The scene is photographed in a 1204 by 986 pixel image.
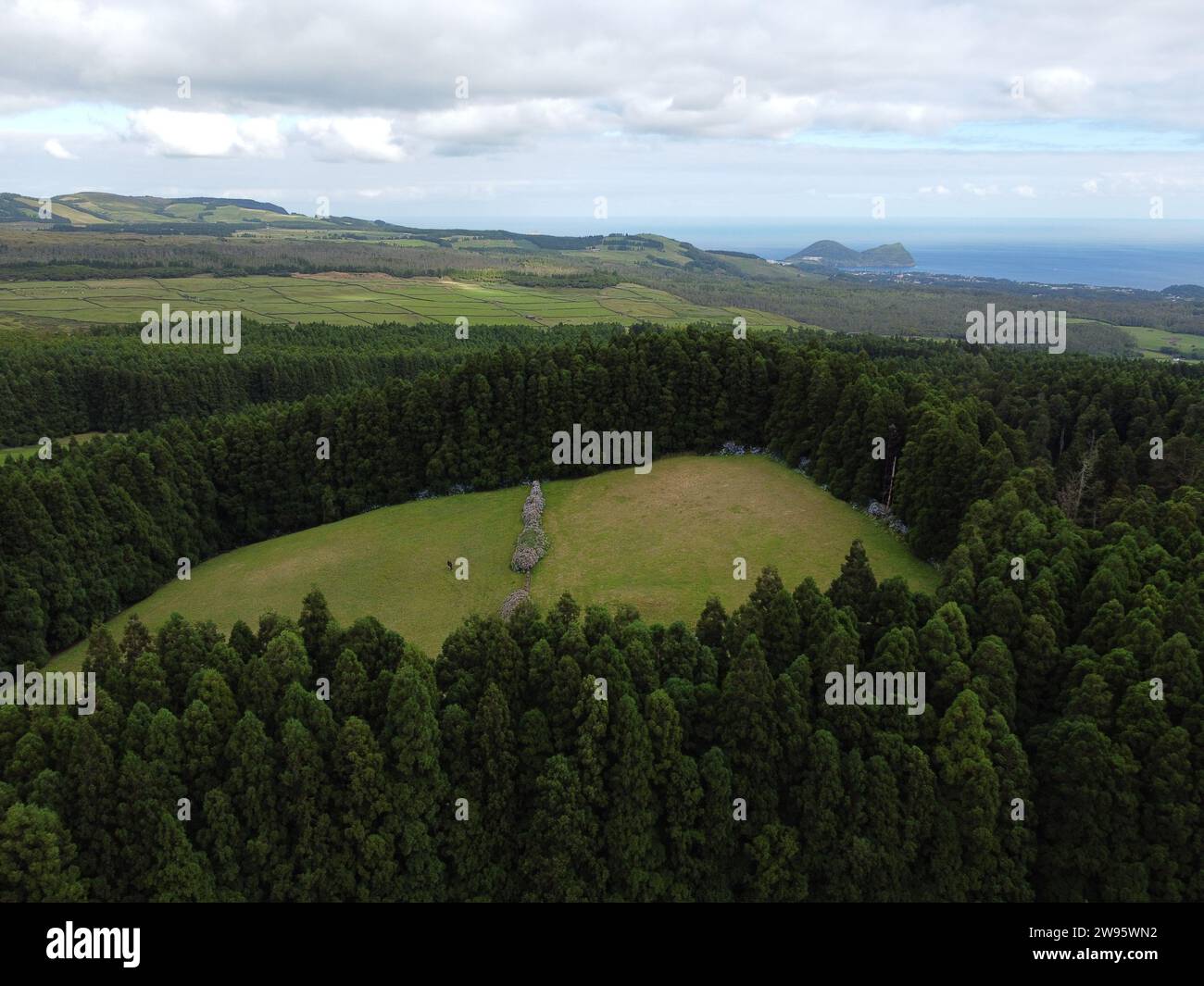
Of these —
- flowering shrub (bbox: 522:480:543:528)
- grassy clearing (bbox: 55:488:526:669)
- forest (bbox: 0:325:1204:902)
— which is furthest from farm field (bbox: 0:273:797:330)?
forest (bbox: 0:325:1204:902)

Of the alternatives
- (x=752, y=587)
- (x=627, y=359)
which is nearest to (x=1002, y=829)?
(x=752, y=587)

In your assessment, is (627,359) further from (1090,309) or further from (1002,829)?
(1090,309)
